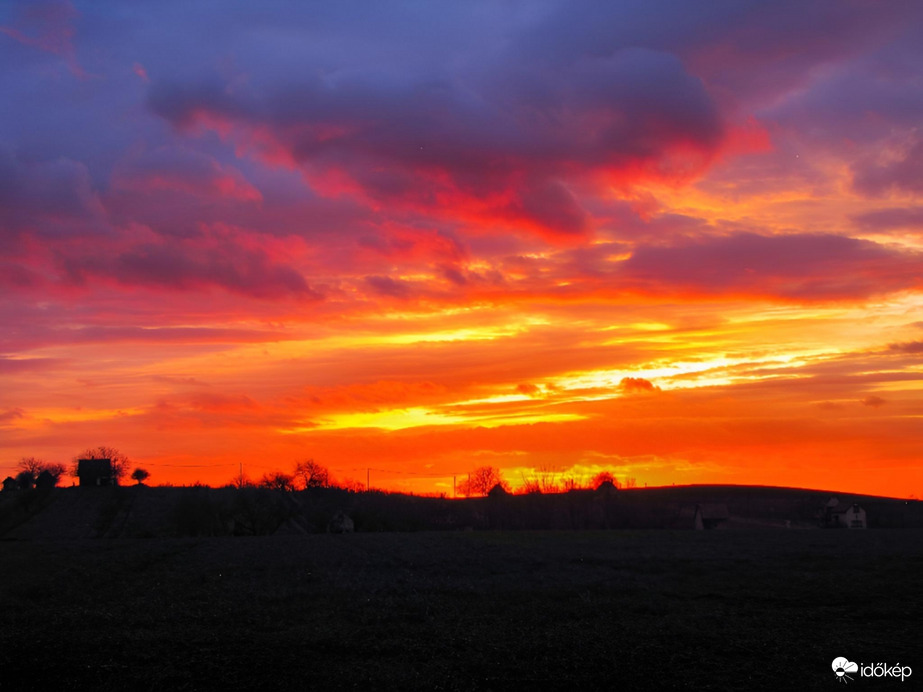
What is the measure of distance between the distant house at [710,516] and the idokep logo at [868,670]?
80521 mm

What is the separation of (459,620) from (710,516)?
81.6 m

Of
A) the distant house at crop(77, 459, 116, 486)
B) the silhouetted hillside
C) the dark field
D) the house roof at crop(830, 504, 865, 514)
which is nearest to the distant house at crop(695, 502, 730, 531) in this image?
the silhouetted hillside

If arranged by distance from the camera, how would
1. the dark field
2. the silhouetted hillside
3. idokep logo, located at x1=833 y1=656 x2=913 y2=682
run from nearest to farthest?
idokep logo, located at x1=833 y1=656 x2=913 y2=682 → the dark field → the silhouetted hillside

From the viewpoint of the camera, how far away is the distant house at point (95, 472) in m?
103

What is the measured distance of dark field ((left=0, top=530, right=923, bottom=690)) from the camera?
16812mm

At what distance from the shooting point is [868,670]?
52.8ft

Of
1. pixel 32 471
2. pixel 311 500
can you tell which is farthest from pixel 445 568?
pixel 32 471

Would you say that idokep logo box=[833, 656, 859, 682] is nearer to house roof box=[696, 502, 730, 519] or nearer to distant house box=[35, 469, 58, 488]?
house roof box=[696, 502, 730, 519]

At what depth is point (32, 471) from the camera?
104 metres

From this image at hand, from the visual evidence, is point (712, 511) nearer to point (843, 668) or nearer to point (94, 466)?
point (94, 466)

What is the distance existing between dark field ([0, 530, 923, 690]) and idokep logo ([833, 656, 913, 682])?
0.39 metres

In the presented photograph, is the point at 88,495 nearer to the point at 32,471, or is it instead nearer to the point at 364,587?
the point at 32,471

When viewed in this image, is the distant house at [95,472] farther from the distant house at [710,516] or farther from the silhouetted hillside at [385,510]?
the distant house at [710,516]

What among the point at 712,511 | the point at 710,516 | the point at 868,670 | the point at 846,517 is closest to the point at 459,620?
the point at 868,670
